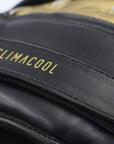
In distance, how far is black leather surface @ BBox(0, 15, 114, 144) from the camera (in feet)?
1.17

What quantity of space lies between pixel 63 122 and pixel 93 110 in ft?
0.17

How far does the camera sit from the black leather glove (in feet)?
1.18

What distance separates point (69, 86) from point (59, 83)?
2 centimetres

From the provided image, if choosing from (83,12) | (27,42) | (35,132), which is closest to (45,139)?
(35,132)

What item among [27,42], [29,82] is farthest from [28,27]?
[29,82]

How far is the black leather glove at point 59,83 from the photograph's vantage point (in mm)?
358

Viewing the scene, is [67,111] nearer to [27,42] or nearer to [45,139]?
[45,139]

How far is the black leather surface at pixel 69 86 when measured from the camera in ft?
1.17

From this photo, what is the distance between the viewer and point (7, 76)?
16.2 inches

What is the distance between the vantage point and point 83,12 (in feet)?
1.76

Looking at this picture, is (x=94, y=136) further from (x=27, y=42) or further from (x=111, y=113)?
(x=27, y=42)

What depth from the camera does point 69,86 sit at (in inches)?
14.6

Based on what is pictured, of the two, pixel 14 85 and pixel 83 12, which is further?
pixel 83 12

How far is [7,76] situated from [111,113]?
18 centimetres
